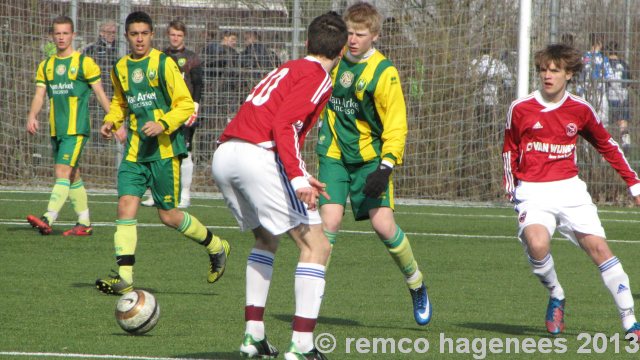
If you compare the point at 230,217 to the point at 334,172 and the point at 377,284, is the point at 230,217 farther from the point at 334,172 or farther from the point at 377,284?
the point at 334,172

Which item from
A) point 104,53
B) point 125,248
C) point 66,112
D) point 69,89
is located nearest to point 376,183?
point 125,248

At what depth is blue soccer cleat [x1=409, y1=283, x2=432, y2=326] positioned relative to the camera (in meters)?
7.49

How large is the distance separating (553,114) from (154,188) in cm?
320

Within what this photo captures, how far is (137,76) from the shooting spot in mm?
8828

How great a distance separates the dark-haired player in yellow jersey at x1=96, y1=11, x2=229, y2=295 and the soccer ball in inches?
74.6

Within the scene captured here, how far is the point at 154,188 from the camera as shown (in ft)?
29.2

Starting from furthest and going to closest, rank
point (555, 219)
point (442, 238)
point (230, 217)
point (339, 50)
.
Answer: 1. point (230, 217)
2. point (442, 238)
3. point (555, 219)
4. point (339, 50)

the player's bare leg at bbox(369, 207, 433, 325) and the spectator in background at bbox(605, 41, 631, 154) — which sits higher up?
the spectator in background at bbox(605, 41, 631, 154)

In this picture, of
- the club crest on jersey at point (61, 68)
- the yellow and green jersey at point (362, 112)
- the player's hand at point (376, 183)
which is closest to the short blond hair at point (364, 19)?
the yellow and green jersey at point (362, 112)

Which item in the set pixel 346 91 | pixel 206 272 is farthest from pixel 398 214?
pixel 346 91

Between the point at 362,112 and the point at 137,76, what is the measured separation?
2020 mm

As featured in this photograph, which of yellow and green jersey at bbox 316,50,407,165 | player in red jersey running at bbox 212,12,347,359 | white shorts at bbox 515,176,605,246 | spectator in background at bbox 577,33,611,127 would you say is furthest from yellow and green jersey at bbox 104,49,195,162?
spectator in background at bbox 577,33,611,127

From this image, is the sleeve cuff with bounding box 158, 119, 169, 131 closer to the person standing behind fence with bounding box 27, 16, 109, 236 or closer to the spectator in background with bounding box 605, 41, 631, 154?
the person standing behind fence with bounding box 27, 16, 109, 236

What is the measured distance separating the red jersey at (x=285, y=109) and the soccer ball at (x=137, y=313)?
117cm
